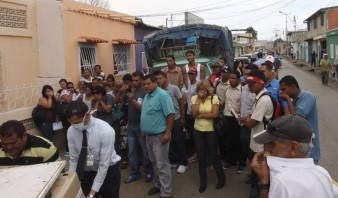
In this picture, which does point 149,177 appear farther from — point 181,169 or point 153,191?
point 181,169

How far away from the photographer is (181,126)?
633 centimetres

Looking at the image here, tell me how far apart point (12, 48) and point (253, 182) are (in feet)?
20.3

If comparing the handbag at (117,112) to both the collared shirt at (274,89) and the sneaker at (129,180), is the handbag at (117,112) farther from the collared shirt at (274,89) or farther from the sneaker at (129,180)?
the collared shirt at (274,89)

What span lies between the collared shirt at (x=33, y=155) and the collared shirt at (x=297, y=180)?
1.99 metres

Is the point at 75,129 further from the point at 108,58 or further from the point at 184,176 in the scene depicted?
the point at 108,58

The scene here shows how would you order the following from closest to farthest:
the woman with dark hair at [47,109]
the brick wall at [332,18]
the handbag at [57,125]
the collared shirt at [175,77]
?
the collared shirt at [175,77] → the woman with dark hair at [47,109] → the handbag at [57,125] → the brick wall at [332,18]

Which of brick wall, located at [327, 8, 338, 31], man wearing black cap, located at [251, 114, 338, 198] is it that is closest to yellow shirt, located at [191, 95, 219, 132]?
man wearing black cap, located at [251, 114, 338, 198]

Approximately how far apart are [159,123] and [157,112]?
15 centimetres

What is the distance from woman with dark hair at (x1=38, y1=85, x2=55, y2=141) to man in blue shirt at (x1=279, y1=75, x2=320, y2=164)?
15.8ft

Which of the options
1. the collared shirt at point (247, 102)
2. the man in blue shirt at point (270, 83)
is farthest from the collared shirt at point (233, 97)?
the man in blue shirt at point (270, 83)

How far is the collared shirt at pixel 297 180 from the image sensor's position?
1743 millimetres

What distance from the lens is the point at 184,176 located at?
19.9 feet

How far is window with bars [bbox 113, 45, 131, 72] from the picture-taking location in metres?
13.6

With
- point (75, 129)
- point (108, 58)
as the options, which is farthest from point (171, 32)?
point (75, 129)
